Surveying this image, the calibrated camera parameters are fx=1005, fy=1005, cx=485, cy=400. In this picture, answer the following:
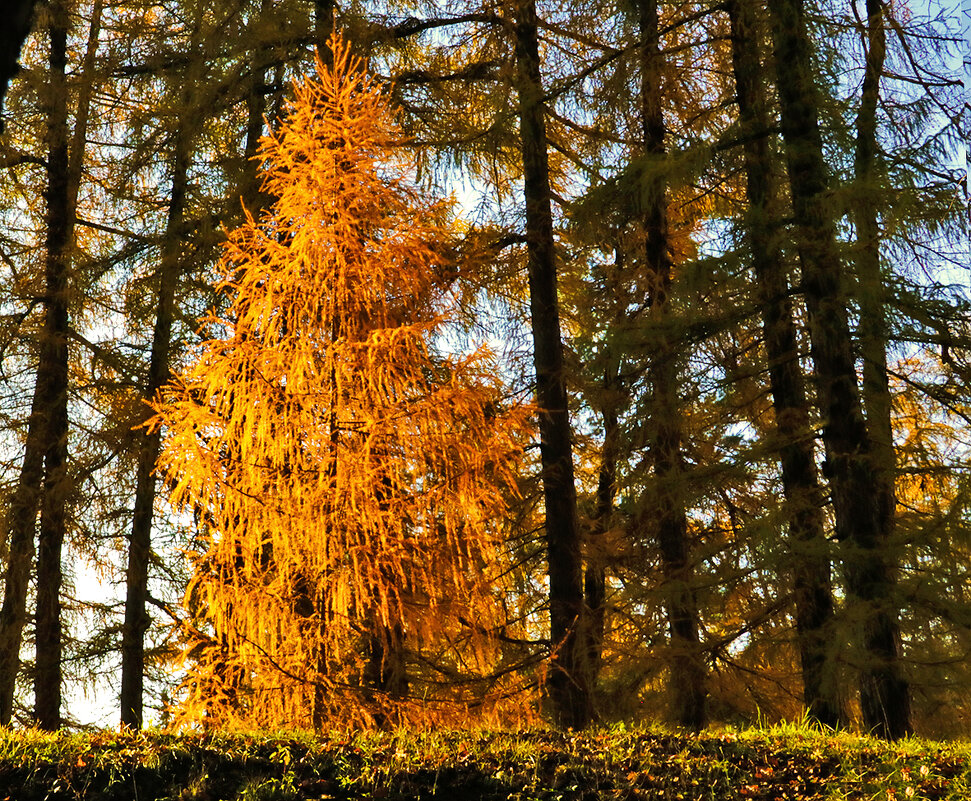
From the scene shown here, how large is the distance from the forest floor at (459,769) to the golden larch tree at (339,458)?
2.59 metres

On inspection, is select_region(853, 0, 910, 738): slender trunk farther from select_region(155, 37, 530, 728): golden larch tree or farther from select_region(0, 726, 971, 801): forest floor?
select_region(155, 37, 530, 728): golden larch tree

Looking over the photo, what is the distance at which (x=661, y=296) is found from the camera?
1219 centimetres

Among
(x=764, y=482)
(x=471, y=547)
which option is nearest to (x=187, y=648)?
(x=471, y=547)

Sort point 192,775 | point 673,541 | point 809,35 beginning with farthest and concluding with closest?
point 673,541 → point 809,35 → point 192,775

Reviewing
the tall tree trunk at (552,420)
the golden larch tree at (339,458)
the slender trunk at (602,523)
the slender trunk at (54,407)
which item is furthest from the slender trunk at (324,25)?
the slender trunk at (602,523)

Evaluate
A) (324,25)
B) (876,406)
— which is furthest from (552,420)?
(324,25)

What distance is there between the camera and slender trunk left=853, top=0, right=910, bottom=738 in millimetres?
8344

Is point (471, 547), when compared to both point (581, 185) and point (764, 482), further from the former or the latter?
point (581, 185)

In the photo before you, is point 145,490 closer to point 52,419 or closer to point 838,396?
point 52,419

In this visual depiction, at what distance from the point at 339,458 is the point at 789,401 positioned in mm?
5386

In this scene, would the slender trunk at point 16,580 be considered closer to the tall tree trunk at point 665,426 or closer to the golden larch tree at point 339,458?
the golden larch tree at point 339,458

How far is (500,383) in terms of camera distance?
352 inches

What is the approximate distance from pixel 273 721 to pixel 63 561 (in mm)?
9019

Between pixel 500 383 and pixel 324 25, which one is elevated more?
pixel 324 25
